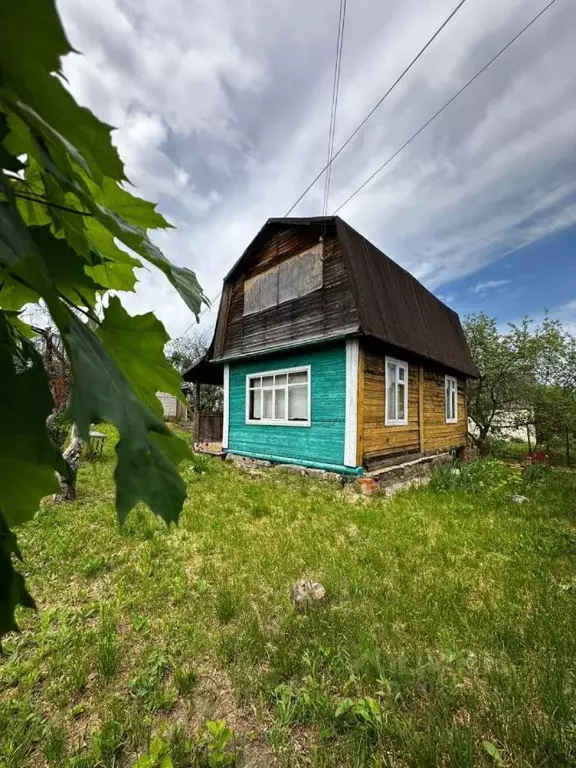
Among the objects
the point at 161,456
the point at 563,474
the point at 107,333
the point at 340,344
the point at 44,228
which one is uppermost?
the point at 340,344

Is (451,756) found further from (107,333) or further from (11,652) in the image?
(11,652)

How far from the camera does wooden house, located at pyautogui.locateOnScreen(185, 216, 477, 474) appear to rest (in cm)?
794

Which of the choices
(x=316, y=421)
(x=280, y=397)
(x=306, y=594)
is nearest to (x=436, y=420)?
(x=316, y=421)

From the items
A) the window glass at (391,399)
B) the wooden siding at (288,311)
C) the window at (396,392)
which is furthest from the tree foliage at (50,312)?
the window glass at (391,399)

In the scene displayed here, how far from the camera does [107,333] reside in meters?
0.63

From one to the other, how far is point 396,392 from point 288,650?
7.40 meters

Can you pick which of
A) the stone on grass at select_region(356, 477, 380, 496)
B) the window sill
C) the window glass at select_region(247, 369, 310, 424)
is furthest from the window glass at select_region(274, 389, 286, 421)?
the stone on grass at select_region(356, 477, 380, 496)

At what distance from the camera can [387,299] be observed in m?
9.17

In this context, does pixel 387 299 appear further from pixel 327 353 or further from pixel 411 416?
pixel 411 416

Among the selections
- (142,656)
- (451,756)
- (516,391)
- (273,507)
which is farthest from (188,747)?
(516,391)

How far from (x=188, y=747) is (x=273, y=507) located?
4369mm

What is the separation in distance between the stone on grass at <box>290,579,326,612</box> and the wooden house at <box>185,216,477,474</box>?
4.48m

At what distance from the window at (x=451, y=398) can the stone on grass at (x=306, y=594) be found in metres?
10.6

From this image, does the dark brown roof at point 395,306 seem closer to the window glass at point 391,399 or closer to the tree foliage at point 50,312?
the window glass at point 391,399
